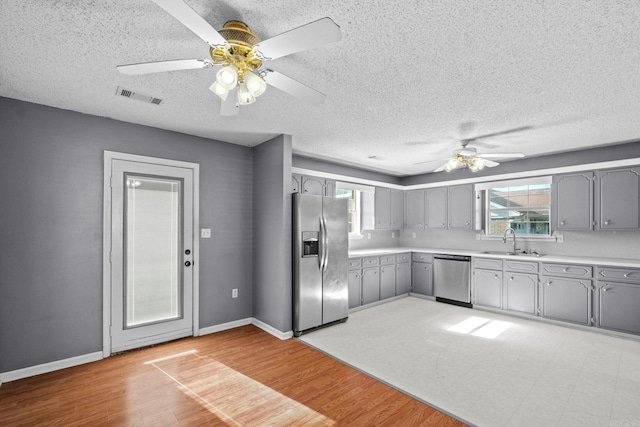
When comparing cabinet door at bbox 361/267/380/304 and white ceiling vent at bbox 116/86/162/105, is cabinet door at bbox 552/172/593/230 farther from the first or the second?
white ceiling vent at bbox 116/86/162/105

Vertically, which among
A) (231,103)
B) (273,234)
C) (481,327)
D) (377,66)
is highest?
(377,66)

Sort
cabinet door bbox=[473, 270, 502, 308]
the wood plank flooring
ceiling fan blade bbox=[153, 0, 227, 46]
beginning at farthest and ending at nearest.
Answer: cabinet door bbox=[473, 270, 502, 308] → the wood plank flooring → ceiling fan blade bbox=[153, 0, 227, 46]

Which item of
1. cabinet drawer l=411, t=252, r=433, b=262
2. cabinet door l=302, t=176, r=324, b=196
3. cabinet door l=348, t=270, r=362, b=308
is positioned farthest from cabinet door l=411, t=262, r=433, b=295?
cabinet door l=302, t=176, r=324, b=196

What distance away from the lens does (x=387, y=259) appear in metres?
5.30

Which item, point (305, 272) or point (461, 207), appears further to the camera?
point (461, 207)

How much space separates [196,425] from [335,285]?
2367mm

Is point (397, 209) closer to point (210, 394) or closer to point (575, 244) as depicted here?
point (575, 244)

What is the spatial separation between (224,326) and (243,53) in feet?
11.4

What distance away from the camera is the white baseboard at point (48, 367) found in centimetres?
263

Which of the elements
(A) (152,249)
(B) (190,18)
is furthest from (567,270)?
(A) (152,249)

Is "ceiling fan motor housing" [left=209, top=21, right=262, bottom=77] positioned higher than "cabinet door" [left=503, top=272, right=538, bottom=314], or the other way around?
"ceiling fan motor housing" [left=209, top=21, right=262, bottom=77]

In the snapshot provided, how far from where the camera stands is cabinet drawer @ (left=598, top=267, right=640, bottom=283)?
355cm

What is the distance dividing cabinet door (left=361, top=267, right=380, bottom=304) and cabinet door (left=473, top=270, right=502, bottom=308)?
1.61 m

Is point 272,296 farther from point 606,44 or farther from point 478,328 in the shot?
point 606,44
